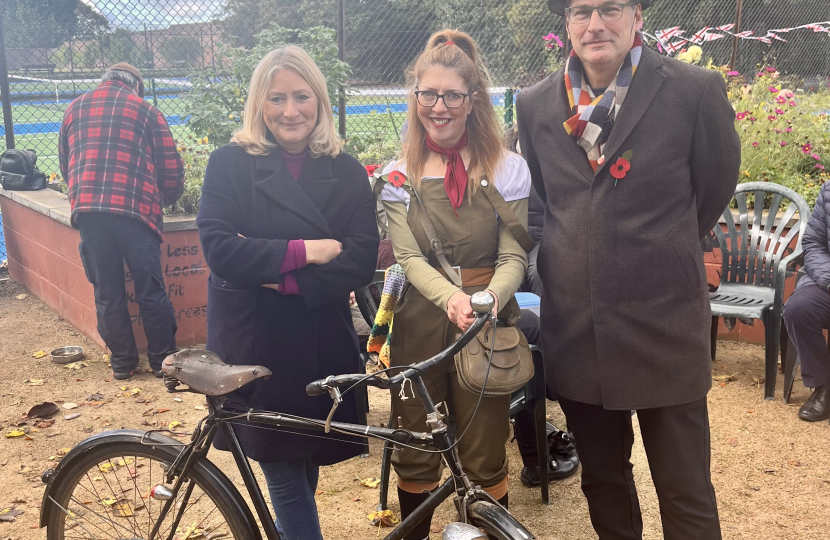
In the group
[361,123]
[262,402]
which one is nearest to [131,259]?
[262,402]

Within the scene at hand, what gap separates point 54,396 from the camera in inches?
193

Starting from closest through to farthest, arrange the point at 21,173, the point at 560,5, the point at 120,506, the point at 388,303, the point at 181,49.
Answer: the point at 560,5 → the point at 388,303 → the point at 120,506 → the point at 21,173 → the point at 181,49

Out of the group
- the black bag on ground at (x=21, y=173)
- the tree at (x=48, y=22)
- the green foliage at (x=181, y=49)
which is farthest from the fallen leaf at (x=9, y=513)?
the tree at (x=48, y=22)

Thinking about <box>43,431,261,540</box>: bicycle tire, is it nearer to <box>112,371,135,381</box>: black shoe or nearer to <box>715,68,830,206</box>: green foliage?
<box>112,371,135,381</box>: black shoe

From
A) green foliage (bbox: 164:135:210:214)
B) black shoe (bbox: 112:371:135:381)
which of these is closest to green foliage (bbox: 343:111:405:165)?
green foliage (bbox: 164:135:210:214)

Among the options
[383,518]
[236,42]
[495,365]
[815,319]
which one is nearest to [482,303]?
[495,365]

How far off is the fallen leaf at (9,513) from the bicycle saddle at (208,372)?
68.9 inches

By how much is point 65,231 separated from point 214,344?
4.04 metres

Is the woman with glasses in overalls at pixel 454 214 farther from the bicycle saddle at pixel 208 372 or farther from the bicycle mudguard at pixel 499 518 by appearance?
the bicycle saddle at pixel 208 372

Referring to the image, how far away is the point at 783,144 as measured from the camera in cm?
653

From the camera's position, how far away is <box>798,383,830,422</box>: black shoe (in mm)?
4344

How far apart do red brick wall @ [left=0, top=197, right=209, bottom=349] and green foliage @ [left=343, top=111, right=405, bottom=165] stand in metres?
1.65

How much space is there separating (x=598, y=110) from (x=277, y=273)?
1097 mm

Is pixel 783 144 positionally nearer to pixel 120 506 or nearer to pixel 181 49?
pixel 120 506
